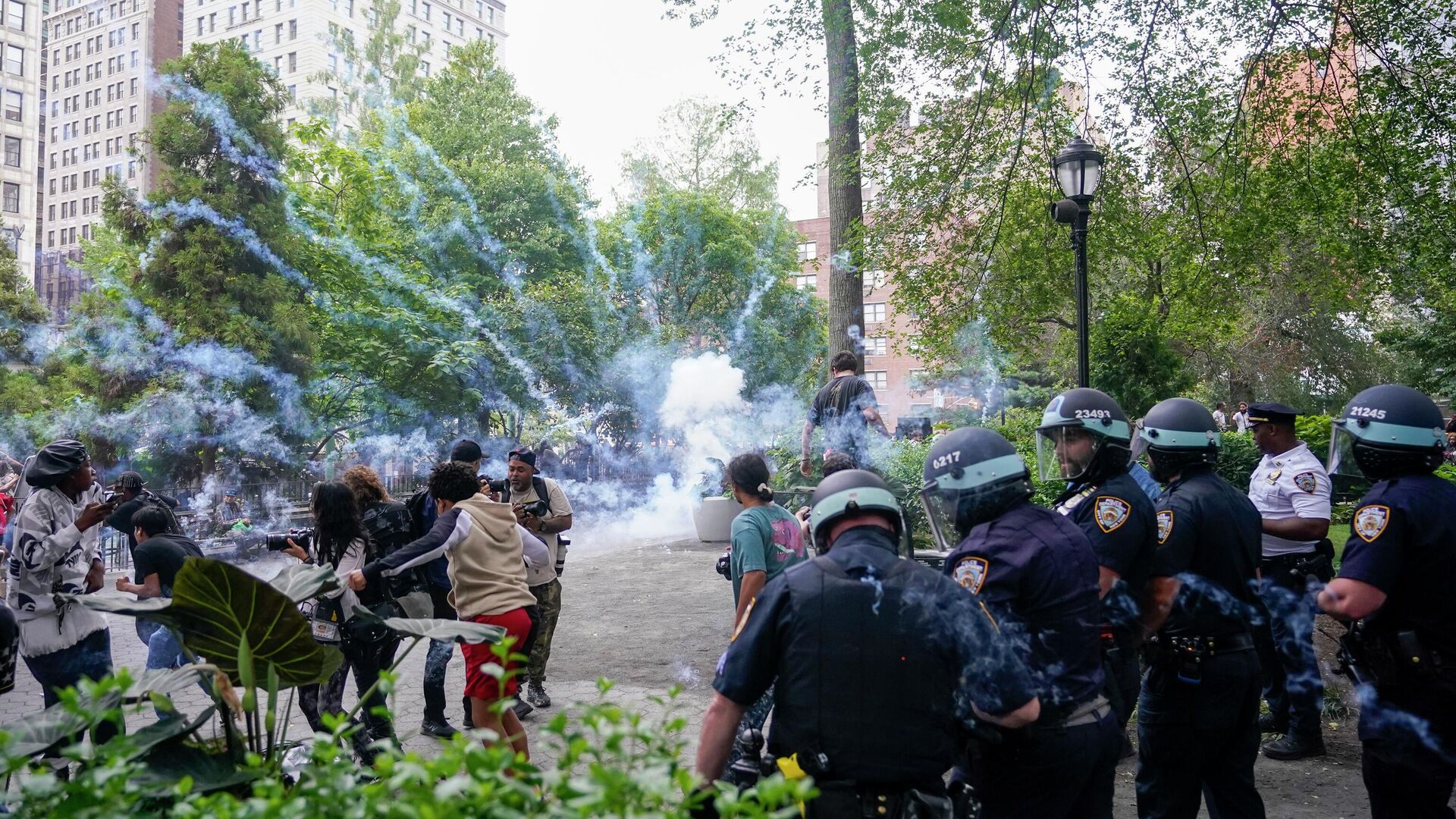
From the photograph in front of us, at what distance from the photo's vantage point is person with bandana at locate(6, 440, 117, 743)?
5.05 metres

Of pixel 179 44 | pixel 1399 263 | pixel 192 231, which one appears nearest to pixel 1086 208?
pixel 1399 263

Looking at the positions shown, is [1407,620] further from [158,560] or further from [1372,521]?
[158,560]

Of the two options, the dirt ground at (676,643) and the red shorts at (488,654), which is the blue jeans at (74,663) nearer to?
the red shorts at (488,654)

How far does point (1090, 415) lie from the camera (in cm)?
414

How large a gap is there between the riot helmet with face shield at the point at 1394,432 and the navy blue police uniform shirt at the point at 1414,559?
13 centimetres

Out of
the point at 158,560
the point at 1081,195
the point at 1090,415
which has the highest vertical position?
the point at 1081,195

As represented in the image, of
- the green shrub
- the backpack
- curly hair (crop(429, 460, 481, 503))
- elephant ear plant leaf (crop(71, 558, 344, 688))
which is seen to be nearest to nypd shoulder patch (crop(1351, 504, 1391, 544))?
the green shrub

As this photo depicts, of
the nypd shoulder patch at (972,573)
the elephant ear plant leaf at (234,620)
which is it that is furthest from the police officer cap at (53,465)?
the nypd shoulder patch at (972,573)

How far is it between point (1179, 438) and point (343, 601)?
4.57 meters

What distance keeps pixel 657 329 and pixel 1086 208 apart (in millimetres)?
20348

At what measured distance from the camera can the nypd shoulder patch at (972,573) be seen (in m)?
3.01

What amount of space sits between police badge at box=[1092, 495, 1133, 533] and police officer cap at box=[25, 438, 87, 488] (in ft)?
16.7

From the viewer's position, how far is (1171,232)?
12.3 metres

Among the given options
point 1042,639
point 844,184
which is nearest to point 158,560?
point 1042,639
